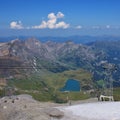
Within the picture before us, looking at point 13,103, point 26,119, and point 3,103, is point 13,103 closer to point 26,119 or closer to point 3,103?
point 3,103

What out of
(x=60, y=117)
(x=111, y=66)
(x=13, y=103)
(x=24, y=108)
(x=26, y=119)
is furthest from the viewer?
(x=111, y=66)

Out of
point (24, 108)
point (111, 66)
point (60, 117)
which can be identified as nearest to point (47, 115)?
point (60, 117)

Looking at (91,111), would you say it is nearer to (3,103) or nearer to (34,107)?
(34,107)

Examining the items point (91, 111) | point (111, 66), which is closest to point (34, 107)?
point (91, 111)

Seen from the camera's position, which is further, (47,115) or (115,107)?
(115,107)

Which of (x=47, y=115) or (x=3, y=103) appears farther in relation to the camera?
(x=3, y=103)

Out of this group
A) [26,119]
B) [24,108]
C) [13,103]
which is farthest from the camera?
[13,103]

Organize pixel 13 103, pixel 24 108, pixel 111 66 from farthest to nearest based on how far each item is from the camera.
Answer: pixel 111 66
pixel 13 103
pixel 24 108

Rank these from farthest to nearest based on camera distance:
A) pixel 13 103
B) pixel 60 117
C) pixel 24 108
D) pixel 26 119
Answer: pixel 13 103 < pixel 24 108 < pixel 60 117 < pixel 26 119
